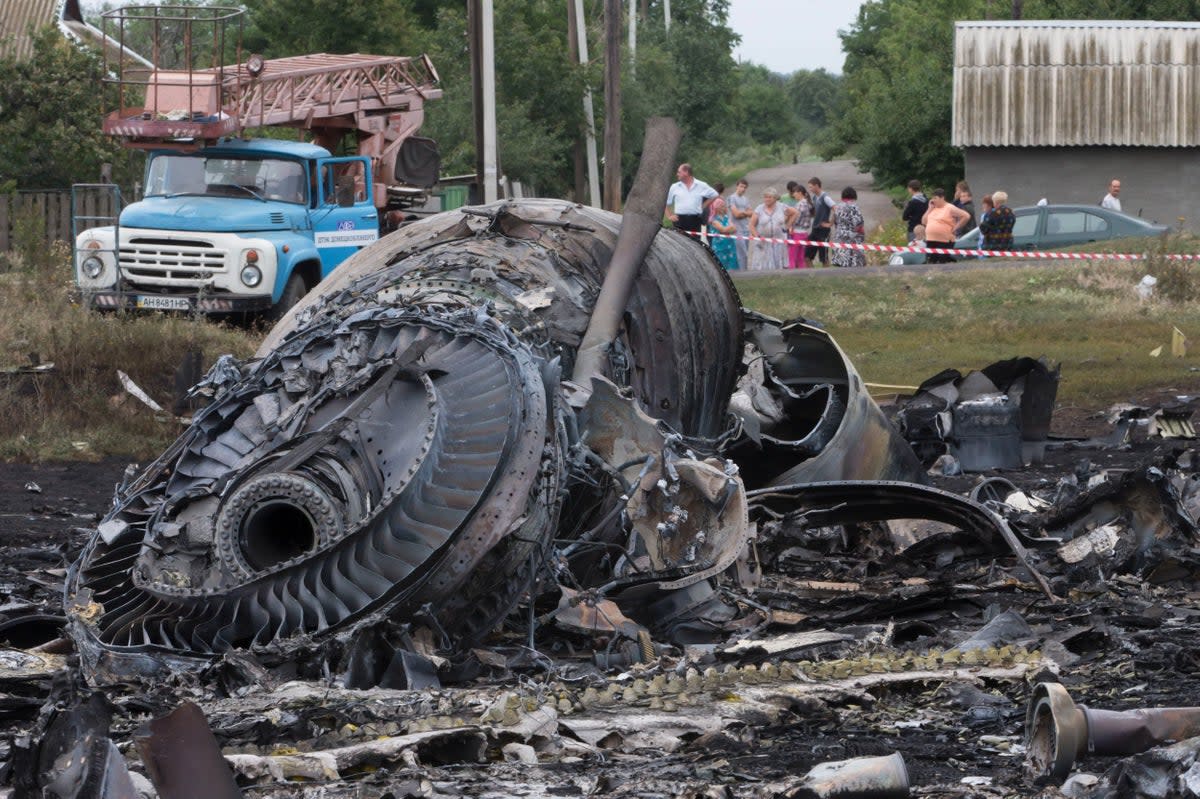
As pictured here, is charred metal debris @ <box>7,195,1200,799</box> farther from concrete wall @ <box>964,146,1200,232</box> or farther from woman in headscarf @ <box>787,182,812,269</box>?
concrete wall @ <box>964,146,1200,232</box>

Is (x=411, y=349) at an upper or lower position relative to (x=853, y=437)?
upper

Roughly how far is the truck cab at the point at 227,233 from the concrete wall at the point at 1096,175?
16481 mm

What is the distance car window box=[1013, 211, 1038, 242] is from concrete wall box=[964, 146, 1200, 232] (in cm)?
674

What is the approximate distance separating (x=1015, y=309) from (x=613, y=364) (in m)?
12.1

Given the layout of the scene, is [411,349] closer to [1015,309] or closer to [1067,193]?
[1015,309]

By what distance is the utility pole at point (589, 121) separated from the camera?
110 feet

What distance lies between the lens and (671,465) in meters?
7.02

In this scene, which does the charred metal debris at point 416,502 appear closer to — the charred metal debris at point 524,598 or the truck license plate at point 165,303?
the charred metal debris at point 524,598

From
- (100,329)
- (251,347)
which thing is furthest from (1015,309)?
(100,329)

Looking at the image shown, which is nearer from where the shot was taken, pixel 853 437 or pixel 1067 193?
pixel 853 437

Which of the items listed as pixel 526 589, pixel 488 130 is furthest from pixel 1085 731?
pixel 488 130

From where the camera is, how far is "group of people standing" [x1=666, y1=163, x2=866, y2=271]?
Result: 2266 cm

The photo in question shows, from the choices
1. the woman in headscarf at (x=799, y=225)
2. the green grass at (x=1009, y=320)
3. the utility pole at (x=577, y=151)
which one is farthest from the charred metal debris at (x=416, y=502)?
the utility pole at (x=577, y=151)

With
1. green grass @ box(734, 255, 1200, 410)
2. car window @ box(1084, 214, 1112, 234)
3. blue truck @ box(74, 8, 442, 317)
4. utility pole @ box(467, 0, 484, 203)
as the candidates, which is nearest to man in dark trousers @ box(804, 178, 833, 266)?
green grass @ box(734, 255, 1200, 410)
